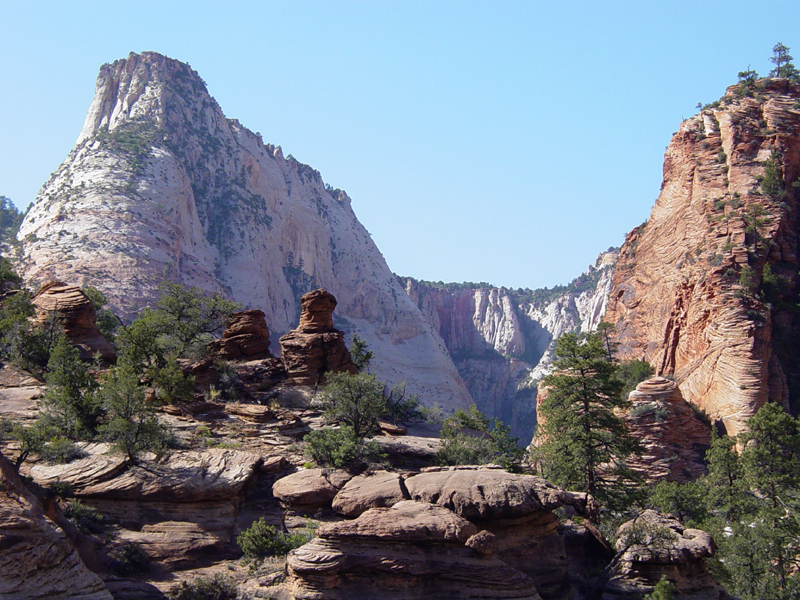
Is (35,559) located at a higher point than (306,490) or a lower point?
lower

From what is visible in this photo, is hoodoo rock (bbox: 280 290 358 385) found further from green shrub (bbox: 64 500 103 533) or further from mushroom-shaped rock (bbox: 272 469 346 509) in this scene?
green shrub (bbox: 64 500 103 533)

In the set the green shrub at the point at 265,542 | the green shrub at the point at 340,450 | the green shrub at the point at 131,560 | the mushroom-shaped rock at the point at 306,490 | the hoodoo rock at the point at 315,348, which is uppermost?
the hoodoo rock at the point at 315,348

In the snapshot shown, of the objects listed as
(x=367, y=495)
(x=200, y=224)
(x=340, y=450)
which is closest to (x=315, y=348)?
(x=340, y=450)

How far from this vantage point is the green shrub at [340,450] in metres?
26.9

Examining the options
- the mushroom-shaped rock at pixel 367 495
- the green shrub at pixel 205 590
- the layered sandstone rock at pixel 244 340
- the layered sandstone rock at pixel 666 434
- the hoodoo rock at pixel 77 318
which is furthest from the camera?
the layered sandstone rock at pixel 666 434

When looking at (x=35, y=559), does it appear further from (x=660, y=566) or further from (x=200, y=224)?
(x=200, y=224)

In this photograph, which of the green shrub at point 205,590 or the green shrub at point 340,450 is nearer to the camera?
the green shrub at point 205,590

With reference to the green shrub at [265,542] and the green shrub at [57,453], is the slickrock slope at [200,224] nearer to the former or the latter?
the green shrub at [57,453]

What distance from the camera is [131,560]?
22.1 metres

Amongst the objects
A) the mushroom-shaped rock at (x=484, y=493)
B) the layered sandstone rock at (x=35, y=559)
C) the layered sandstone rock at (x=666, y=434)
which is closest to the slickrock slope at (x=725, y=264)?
the layered sandstone rock at (x=666, y=434)

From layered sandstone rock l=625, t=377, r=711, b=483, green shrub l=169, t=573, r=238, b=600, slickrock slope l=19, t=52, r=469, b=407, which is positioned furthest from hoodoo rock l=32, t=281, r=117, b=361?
slickrock slope l=19, t=52, r=469, b=407

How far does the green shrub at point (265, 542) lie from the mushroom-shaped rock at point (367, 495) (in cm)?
144

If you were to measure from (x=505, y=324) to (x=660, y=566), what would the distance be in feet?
490

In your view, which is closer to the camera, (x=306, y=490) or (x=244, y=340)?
(x=306, y=490)
